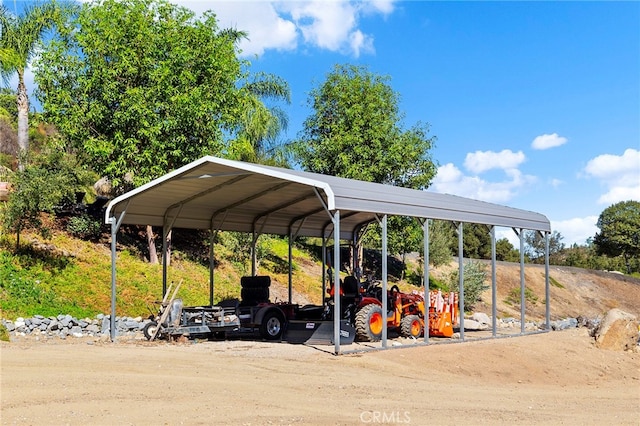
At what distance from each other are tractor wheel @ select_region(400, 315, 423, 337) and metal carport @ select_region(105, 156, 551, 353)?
108cm

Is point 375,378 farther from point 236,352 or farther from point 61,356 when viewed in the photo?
point 61,356

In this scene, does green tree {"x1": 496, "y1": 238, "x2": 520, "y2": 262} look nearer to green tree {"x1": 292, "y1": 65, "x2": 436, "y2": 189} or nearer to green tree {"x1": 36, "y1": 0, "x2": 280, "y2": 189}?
green tree {"x1": 292, "y1": 65, "x2": 436, "y2": 189}

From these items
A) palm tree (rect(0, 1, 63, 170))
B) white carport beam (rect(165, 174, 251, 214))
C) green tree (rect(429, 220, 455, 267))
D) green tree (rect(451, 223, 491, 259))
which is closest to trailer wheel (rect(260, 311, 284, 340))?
white carport beam (rect(165, 174, 251, 214))

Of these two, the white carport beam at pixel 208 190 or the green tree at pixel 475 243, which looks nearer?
the white carport beam at pixel 208 190

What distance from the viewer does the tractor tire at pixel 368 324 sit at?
15727 millimetres

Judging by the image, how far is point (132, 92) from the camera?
23.5 metres

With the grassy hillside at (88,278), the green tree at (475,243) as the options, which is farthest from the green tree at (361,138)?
the green tree at (475,243)

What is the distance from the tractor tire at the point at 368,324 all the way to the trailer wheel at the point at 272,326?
199cm

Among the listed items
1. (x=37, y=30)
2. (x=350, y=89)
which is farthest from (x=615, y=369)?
(x=37, y=30)

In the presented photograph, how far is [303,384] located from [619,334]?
11139 mm

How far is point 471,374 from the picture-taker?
13.2 m

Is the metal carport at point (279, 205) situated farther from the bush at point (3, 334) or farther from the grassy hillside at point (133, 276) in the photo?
the grassy hillside at point (133, 276)

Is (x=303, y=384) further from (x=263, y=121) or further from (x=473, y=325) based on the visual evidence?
(x=263, y=121)

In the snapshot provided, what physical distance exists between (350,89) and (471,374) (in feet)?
72.3
